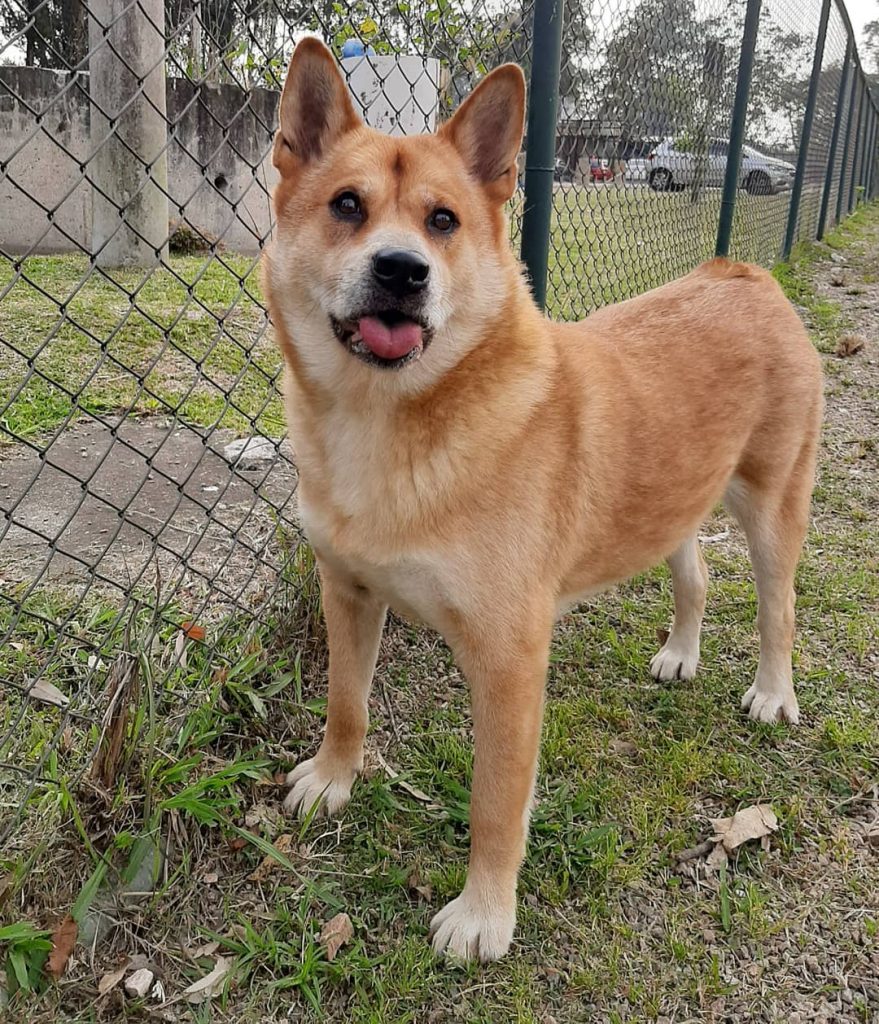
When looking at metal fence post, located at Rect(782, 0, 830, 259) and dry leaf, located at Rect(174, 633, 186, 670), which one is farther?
metal fence post, located at Rect(782, 0, 830, 259)

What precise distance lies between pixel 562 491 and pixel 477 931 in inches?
42.0

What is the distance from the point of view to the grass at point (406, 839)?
180 centimetres

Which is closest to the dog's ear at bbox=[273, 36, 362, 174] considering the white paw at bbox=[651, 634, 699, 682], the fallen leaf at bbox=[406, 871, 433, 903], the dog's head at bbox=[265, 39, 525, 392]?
the dog's head at bbox=[265, 39, 525, 392]

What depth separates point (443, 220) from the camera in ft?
6.48

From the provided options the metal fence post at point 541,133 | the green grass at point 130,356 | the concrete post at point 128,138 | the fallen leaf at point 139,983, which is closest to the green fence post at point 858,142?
the concrete post at point 128,138

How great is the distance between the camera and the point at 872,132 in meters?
22.9

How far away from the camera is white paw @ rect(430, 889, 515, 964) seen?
1891mm

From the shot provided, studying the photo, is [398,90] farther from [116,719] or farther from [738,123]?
[738,123]

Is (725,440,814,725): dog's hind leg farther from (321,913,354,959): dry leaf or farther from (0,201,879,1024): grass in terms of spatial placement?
(321,913,354,959): dry leaf

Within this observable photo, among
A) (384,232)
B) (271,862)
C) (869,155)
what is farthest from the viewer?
(869,155)

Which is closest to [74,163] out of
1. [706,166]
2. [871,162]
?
[706,166]

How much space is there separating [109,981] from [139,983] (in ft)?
0.20

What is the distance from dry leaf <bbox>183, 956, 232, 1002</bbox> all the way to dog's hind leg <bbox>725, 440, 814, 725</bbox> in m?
1.82

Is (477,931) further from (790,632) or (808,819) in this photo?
(790,632)
